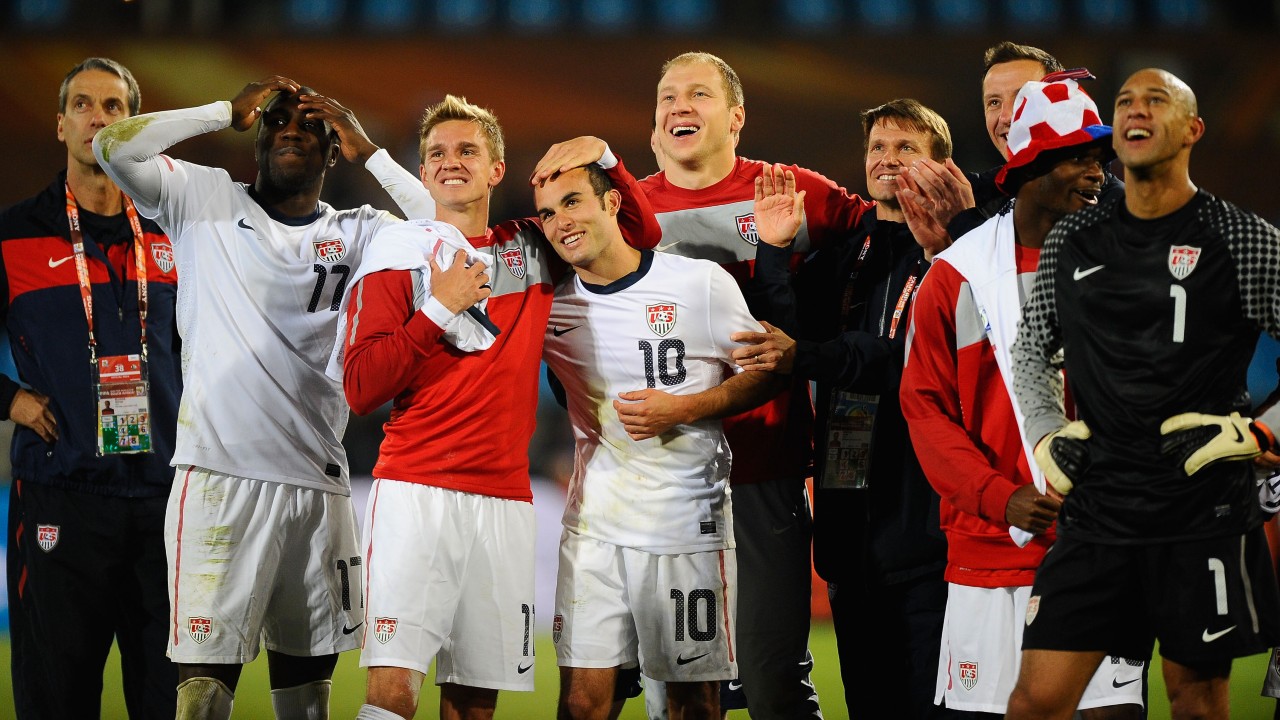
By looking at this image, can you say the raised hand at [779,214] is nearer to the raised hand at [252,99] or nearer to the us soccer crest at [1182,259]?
the us soccer crest at [1182,259]

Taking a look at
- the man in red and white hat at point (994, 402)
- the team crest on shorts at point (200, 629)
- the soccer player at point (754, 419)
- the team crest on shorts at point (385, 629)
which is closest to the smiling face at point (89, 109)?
the team crest on shorts at point (200, 629)

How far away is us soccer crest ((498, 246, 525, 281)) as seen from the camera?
13.7 feet

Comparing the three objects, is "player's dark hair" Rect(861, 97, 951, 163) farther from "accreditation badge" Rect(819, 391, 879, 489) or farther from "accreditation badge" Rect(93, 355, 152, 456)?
"accreditation badge" Rect(93, 355, 152, 456)

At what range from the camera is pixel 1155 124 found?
3.21m

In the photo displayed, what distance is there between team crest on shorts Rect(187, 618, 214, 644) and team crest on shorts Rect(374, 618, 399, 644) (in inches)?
31.5

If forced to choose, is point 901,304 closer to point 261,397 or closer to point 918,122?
point 918,122

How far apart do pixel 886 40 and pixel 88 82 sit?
738cm

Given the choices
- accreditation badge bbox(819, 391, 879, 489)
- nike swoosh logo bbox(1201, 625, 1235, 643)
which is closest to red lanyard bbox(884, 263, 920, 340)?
Answer: accreditation badge bbox(819, 391, 879, 489)

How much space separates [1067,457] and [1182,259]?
57 centimetres

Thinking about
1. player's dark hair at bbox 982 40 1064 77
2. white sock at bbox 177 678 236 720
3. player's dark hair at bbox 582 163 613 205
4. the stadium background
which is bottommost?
white sock at bbox 177 678 236 720

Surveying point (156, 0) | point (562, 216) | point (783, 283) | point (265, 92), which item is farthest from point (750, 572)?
point (156, 0)

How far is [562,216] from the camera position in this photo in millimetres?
4109

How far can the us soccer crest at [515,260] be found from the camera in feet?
13.7

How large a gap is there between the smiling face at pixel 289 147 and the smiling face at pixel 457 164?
483 millimetres
